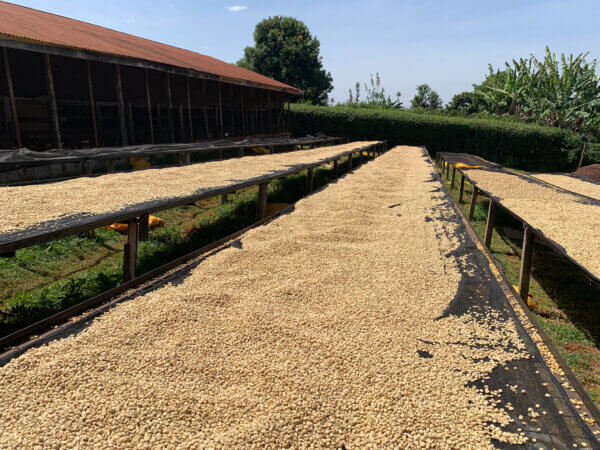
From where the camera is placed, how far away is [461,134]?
69.2ft

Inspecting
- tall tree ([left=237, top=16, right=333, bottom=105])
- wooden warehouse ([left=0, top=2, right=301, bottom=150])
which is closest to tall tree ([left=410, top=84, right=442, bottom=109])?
tall tree ([left=237, top=16, right=333, bottom=105])

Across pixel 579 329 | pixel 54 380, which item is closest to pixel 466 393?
pixel 54 380

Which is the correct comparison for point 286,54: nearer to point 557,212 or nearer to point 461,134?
point 461,134

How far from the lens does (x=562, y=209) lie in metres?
5.08

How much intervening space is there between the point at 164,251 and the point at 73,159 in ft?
8.84

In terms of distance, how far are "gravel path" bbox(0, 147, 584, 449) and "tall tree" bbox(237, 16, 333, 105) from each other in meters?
36.2

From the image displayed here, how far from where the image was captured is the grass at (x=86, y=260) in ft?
11.6

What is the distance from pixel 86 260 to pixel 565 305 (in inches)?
221

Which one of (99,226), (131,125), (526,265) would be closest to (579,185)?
(526,265)

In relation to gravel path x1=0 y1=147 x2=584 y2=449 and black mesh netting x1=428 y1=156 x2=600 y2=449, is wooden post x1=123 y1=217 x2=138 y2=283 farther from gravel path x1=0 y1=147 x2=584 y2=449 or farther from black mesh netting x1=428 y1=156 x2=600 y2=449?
black mesh netting x1=428 y1=156 x2=600 y2=449

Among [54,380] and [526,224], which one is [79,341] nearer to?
[54,380]

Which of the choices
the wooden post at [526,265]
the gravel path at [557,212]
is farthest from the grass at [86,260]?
the gravel path at [557,212]

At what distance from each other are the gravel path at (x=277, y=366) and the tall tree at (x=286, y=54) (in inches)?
1424

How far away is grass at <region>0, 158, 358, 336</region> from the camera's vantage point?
353 cm
